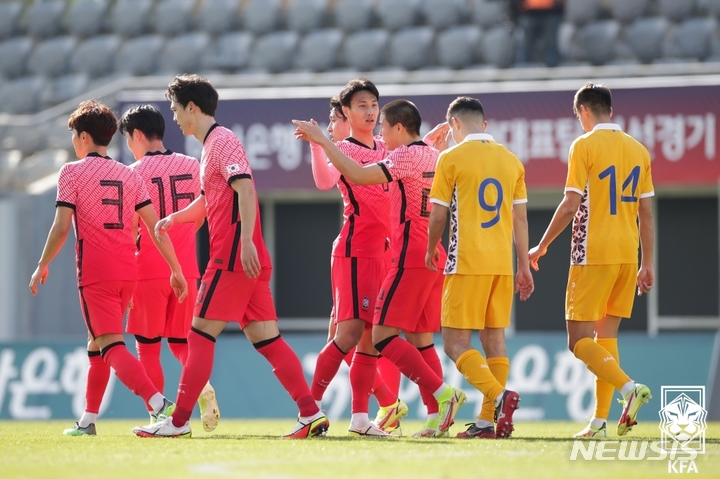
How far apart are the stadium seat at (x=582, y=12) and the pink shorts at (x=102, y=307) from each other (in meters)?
10.7

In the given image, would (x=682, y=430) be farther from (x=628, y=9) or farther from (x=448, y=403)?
(x=628, y=9)

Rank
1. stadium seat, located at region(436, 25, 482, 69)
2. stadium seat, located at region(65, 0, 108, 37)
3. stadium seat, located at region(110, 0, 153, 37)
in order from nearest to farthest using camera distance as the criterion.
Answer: stadium seat, located at region(436, 25, 482, 69) < stadium seat, located at region(110, 0, 153, 37) < stadium seat, located at region(65, 0, 108, 37)

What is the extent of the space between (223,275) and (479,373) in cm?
167

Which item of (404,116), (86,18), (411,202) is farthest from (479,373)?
(86,18)

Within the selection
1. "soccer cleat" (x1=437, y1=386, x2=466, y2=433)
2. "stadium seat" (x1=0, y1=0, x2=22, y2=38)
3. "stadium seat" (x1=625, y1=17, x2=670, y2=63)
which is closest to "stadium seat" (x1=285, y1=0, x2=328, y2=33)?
"stadium seat" (x1=625, y1=17, x2=670, y2=63)

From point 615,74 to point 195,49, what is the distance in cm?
719

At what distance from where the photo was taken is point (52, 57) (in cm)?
1936

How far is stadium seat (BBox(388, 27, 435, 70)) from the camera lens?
679 inches

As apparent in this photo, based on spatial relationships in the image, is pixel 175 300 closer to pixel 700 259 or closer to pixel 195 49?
pixel 700 259

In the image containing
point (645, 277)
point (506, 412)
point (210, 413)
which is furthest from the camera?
point (210, 413)

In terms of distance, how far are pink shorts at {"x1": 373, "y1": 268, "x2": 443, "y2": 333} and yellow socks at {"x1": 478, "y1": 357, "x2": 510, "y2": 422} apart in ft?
1.86

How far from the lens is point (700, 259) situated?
14859 mm

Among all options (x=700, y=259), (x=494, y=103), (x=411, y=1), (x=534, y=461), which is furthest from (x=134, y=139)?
(x=411, y=1)

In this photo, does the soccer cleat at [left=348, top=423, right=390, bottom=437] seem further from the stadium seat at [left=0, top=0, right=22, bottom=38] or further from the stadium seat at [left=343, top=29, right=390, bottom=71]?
the stadium seat at [left=0, top=0, right=22, bottom=38]
